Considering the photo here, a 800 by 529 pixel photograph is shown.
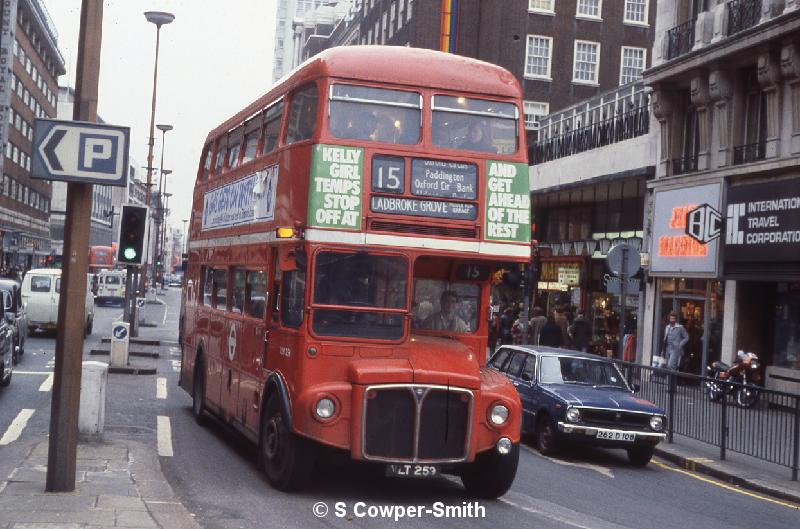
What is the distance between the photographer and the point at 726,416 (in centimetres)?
1711

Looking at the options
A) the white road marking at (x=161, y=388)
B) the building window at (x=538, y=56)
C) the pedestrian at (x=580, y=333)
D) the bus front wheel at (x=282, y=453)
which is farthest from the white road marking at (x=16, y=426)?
the building window at (x=538, y=56)

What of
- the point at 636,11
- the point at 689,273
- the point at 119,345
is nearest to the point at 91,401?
the point at 119,345

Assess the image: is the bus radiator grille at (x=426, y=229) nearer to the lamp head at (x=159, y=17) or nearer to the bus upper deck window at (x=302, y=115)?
the bus upper deck window at (x=302, y=115)

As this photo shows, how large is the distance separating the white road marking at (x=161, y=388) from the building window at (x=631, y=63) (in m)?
36.4

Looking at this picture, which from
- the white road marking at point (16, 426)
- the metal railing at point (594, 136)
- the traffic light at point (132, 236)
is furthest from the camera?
the metal railing at point (594, 136)

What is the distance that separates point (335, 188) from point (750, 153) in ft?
61.0

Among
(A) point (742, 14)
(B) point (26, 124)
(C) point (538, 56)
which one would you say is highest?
(B) point (26, 124)

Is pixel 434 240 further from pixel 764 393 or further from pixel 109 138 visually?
pixel 764 393

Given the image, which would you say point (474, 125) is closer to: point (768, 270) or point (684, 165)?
point (768, 270)

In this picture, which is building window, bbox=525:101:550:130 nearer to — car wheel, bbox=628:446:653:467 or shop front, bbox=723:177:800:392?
shop front, bbox=723:177:800:392

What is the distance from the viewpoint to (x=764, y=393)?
15797 mm

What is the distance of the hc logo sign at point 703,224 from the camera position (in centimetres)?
2819

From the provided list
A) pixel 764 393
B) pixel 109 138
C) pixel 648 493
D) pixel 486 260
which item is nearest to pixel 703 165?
pixel 764 393

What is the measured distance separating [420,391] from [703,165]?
66.9ft
